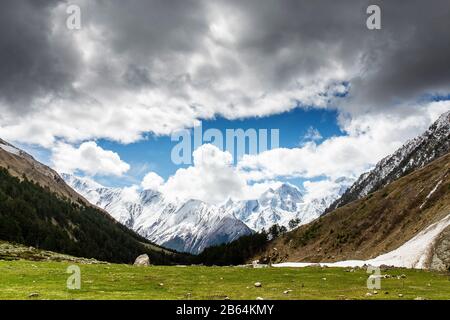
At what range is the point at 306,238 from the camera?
642 feet

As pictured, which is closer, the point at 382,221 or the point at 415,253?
the point at 415,253

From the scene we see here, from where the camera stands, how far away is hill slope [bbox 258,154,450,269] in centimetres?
12431

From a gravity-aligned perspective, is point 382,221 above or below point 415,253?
above

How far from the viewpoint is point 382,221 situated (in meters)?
153

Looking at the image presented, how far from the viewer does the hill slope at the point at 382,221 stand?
12431 cm

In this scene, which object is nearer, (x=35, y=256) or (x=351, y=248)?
(x=35, y=256)

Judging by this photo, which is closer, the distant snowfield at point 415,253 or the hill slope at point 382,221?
the distant snowfield at point 415,253
